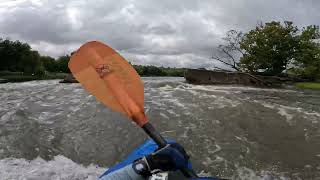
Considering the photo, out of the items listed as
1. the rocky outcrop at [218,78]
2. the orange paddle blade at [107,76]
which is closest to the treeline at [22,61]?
the rocky outcrop at [218,78]

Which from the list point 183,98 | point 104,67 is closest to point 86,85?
point 104,67

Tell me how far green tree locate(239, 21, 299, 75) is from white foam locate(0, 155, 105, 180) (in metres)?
32.5

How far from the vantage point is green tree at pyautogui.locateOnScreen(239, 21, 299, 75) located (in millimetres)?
37844

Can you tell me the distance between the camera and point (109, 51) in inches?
163

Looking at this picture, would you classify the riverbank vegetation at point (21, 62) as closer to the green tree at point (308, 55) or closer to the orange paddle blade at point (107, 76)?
the green tree at point (308, 55)

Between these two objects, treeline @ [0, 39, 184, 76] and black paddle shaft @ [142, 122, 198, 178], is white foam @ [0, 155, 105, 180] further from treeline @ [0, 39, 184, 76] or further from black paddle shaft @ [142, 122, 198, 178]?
treeline @ [0, 39, 184, 76]

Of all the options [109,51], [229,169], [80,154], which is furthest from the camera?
[80,154]

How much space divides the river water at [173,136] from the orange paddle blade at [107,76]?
8.21 ft

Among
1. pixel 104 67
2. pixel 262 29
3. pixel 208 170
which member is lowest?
pixel 208 170

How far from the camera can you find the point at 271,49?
37.9m

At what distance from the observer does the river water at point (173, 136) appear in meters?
6.58

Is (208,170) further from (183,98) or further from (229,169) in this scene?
(183,98)

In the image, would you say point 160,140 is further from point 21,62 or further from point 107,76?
point 21,62

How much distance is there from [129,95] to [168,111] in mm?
6358
